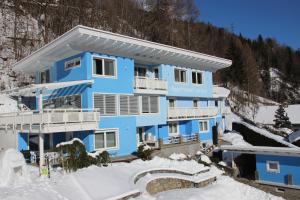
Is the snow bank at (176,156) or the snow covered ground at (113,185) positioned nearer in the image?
the snow covered ground at (113,185)

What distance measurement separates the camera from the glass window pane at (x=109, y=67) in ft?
71.3

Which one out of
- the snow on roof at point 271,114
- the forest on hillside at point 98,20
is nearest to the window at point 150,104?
the forest on hillside at point 98,20

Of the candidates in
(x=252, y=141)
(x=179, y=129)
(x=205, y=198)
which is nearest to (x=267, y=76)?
(x=252, y=141)

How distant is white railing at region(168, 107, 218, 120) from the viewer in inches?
1059

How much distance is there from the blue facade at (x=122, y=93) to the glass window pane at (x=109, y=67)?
319 mm

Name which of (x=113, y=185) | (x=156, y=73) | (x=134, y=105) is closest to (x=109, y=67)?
(x=134, y=105)

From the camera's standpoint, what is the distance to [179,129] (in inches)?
1161

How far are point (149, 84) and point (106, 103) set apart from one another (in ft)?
15.5

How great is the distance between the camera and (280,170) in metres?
A: 21.5

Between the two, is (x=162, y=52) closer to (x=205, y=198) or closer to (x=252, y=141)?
(x=205, y=198)

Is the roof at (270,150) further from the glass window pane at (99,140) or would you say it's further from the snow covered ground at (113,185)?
the glass window pane at (99,140)

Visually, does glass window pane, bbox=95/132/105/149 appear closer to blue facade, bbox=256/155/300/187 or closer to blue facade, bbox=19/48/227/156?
blue facade, bbox=19/48/227/156

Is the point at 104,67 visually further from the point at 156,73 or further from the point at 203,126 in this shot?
the point at 203,126

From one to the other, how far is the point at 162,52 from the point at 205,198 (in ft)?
46.2
